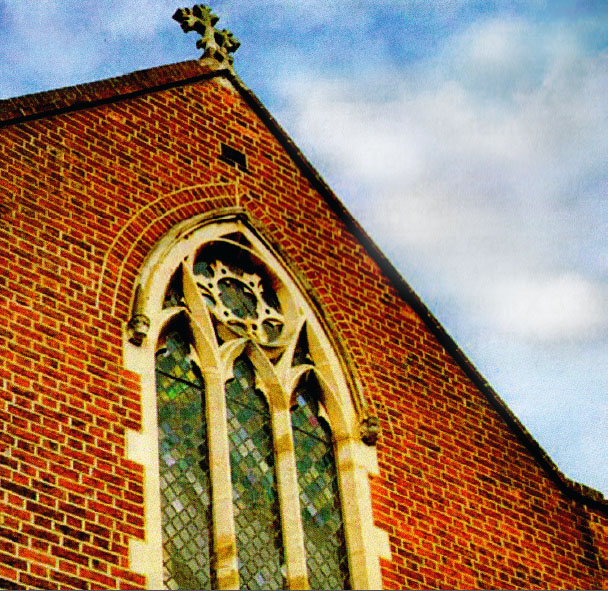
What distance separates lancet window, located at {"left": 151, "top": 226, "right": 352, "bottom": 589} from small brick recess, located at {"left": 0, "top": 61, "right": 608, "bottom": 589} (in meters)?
0.36

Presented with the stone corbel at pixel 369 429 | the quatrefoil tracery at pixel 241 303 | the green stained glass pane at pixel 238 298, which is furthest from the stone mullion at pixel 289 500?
the green stained glass pane at pixel 238 298

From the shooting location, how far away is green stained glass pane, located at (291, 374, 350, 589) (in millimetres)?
13016

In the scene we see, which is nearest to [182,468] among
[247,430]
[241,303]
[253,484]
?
[253,484]

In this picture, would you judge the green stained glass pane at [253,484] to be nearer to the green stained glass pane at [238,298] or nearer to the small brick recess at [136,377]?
the green stained glass pane at [238,298]

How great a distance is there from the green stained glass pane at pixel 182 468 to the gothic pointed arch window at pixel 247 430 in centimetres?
1

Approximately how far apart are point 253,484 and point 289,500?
30 centimetres

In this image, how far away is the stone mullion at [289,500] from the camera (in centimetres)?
1270

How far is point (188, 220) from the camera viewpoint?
47.3ft

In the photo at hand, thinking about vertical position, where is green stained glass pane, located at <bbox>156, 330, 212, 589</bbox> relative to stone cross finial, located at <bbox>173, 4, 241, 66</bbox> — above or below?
below

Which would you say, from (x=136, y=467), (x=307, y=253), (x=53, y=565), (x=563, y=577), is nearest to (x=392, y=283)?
(x=307, y=253)

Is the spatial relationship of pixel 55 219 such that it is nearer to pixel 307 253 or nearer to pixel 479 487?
pixel 307 253

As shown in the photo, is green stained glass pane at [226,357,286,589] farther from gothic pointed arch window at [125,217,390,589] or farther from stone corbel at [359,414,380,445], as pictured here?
stone corbel at [359,414,380,445]

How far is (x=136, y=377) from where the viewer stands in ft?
42.3

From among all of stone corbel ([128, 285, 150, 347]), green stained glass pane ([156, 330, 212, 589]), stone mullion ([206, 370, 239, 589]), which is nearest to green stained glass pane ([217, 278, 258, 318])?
green stained glass pane ([156, 330, 212, 589])
